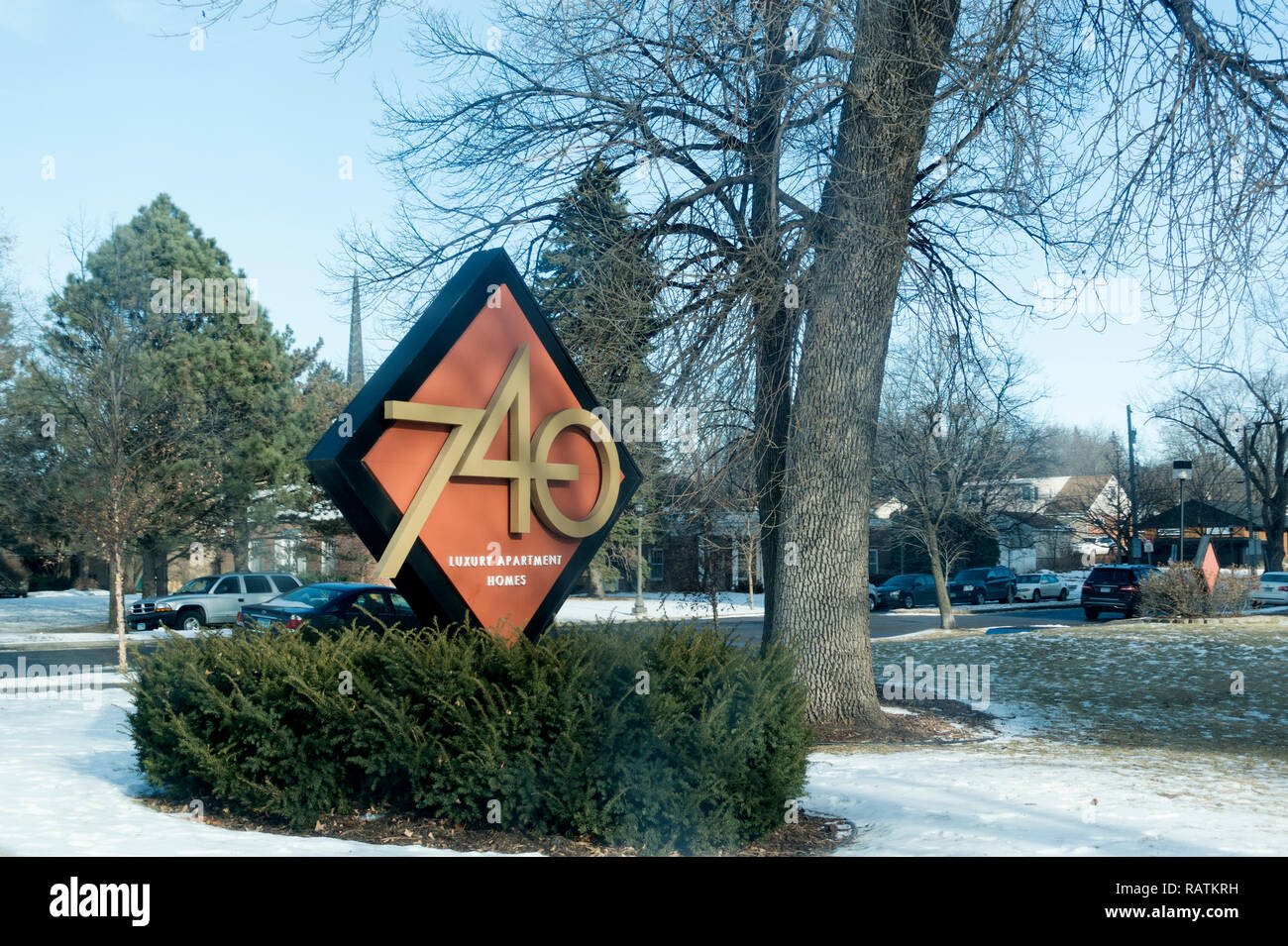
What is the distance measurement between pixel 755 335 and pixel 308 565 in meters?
35.4

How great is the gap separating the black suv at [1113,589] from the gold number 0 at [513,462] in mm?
26349

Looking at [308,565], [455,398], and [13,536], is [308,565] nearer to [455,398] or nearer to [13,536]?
[13,536]

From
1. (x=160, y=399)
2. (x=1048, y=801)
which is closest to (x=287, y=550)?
(x=160, y=399)

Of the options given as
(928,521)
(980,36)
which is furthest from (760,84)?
(928,521)

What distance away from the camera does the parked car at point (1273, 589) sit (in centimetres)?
3434

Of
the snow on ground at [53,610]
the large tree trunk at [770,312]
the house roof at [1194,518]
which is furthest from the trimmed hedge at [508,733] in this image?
the house roof at [1194,518]

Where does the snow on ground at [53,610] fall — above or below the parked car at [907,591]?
above

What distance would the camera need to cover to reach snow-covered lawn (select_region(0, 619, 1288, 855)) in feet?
19.9

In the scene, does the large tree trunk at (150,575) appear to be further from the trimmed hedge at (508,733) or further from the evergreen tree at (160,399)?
the trimmed hedge at (508,733)

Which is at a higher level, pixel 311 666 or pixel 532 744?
pixel 311 666

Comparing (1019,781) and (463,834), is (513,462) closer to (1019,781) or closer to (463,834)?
(463,834)

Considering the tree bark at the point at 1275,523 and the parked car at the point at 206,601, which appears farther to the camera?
the tree bark at the point at 1275,523

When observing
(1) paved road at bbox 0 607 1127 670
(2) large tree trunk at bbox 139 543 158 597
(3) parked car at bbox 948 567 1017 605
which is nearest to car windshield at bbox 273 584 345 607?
(1) paved road at bbox 0 607 1127 670

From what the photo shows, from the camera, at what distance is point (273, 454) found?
3070 centimetres
